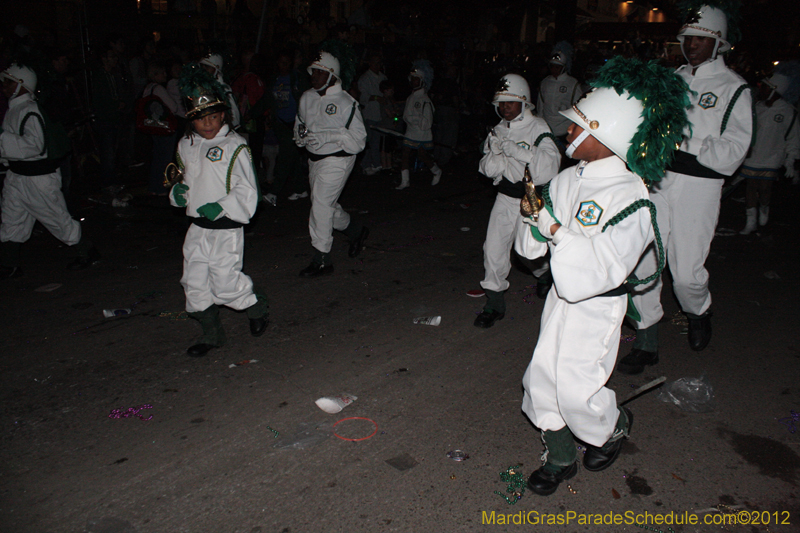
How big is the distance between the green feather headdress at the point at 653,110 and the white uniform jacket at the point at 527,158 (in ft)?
5.80

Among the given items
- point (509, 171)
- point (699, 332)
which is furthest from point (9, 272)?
point (699, 332)

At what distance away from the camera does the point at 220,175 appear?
4129 millimetres

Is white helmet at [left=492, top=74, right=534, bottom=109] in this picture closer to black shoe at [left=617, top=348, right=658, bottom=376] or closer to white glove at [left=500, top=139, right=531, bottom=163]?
white glove at [left=500, top=139, right=531, bottom=163]

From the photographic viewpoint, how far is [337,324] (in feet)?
16.2

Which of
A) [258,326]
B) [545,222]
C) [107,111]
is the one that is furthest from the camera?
[107,111]

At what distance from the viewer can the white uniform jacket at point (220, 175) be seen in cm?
413

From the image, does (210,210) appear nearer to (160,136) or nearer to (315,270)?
(315,270)

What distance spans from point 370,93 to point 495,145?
7183 mm

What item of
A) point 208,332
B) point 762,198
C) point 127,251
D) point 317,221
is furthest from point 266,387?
point 762,198

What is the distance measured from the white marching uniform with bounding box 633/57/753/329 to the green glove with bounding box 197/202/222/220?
3011mm

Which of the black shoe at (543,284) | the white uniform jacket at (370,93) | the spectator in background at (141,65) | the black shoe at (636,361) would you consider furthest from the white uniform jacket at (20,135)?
the white uniform jacket at (370,93)

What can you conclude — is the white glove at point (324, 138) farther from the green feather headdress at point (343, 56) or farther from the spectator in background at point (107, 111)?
the spectator in background at point (107, 111)

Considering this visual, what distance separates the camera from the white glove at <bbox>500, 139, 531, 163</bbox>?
4.39m

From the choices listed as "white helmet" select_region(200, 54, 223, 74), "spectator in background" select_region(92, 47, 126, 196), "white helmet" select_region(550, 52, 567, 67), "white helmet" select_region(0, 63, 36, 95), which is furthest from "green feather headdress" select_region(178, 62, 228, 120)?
"white helmet" select_region(550, 52, 567, 67)
